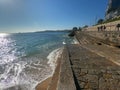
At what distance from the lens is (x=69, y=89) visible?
12.4 feet

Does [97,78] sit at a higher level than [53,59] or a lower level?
higher

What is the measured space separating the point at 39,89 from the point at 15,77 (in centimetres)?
308

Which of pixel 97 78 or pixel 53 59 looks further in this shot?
pixel 53 59

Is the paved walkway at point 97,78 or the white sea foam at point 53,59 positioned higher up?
the paved walkway at point 97,78

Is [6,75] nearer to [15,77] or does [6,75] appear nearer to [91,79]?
[15,77]

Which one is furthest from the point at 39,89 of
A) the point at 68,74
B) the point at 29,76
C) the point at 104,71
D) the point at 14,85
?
the point at 104,71

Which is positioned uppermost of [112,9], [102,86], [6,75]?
[112,9]

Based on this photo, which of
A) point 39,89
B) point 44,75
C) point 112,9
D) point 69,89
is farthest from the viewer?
point 112,9

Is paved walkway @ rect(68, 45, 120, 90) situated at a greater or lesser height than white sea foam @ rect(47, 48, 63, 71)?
greater

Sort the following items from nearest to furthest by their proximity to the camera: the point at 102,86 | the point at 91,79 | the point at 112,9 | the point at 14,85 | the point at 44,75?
the point at 102,86 < the point at 91,79 < the point at 14,85 < the point at 44,75 < the point at 112,9

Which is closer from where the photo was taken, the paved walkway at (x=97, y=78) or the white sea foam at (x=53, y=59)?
the paved walkway at (x=97, y=78)

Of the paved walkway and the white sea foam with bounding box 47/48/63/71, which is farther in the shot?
the white sea foam with bounding box 47/48/63/71

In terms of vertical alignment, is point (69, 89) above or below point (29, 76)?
above

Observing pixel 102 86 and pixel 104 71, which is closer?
pixel 102 86
